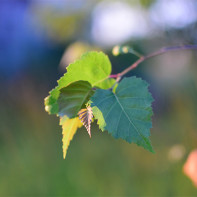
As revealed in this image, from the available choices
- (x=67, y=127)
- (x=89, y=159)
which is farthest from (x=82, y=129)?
(x=67, y=127)

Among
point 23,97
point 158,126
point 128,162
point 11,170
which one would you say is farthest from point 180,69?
point 11,170

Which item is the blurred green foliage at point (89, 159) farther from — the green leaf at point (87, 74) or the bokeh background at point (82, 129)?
the green leaf at point (87, 74)

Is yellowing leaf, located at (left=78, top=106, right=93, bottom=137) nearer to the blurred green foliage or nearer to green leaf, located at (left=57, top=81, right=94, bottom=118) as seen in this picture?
green leaf, located at (left=57, top=81, right=94, bottom=118)

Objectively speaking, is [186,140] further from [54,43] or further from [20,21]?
[20,21]

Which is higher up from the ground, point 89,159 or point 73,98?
point 73,98

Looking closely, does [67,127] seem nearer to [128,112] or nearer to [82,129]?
[128,112]

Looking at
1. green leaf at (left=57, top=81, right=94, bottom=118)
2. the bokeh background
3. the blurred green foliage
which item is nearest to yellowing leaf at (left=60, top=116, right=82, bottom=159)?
green leaf at (left=57, top=81, right=94, bottom=118)
